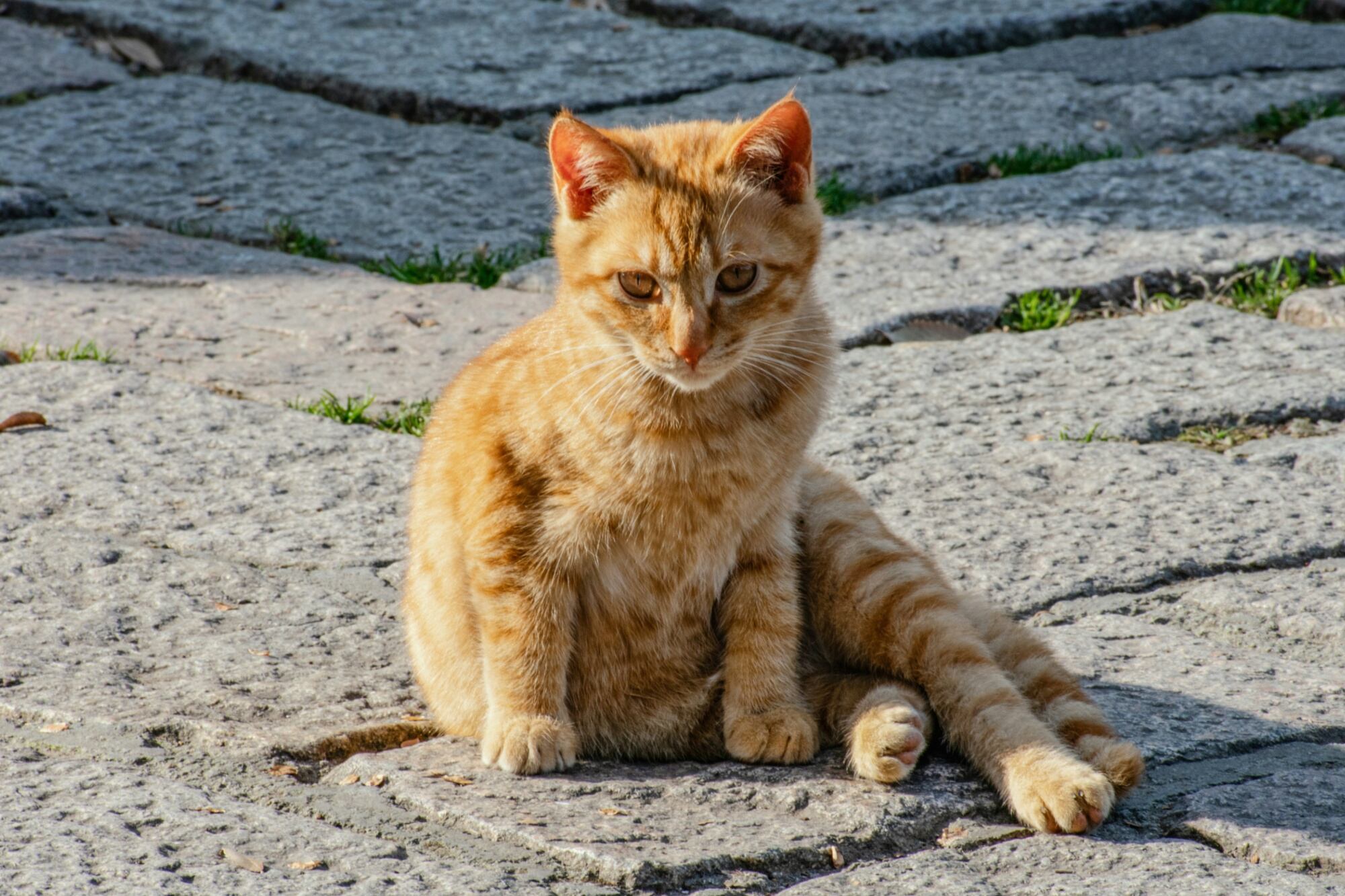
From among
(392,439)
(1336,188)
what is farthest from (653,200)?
(1336,188)

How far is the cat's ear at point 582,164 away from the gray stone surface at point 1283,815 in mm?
1487

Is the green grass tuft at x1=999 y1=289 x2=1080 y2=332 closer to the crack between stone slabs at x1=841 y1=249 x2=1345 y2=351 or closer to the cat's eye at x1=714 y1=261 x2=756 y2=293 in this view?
the crack between stone slabs at x1=841 y1=249 x2=1345 y2=351

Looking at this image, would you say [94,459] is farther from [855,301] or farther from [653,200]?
[855,301]

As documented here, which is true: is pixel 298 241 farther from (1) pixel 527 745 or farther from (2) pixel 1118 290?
(1) pixel 527 745

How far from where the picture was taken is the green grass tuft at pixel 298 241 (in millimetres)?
4766

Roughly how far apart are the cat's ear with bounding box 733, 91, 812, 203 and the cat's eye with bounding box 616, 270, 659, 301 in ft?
0.93

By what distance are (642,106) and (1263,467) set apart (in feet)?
9.78

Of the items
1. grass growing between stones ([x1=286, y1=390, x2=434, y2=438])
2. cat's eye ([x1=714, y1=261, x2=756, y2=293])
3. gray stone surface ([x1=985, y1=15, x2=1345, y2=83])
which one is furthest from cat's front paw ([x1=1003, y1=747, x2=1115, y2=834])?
gray stone surface ([x1=985, y1=15, x2=1345, y2=83])

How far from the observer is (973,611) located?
9.27 feet

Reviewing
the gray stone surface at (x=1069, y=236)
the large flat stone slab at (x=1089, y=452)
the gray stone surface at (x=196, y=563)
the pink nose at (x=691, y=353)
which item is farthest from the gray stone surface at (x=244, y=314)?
the pink nose at (x=691, y=353)

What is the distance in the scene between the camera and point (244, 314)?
14.0ft

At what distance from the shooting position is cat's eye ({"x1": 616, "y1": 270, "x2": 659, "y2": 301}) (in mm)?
2697

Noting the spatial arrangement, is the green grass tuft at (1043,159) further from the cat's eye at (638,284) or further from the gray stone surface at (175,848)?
the gray stone surface at (175,848)

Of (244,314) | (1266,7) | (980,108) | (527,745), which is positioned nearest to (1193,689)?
(527,745)
